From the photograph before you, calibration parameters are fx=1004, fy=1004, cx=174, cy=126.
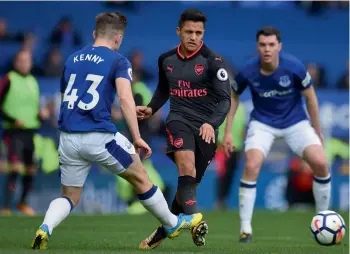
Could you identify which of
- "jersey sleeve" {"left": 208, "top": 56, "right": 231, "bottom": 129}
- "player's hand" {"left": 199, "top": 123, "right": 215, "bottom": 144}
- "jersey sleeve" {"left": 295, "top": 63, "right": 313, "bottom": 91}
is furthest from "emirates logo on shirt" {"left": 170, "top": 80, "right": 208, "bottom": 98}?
"jersey sleeve" {"left": 295, "top": 63, "right": 313, "bottom": 91}

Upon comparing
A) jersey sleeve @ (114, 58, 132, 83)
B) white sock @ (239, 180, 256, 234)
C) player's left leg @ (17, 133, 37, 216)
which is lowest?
player's left leg @ (17, 133, 37, 216)

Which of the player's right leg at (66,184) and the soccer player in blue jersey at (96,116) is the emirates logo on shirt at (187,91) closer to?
the soccer player in blue jersey at (96,116)

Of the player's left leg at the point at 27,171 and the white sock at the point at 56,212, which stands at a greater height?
the white sock at the point at 56,212

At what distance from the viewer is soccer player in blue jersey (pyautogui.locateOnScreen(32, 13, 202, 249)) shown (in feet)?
27.1

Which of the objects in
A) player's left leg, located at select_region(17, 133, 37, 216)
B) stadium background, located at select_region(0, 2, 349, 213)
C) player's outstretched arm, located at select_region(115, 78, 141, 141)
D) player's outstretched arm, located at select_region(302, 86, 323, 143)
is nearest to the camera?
player's outstretched arm, located at select_region(115, 78, 141, 141)

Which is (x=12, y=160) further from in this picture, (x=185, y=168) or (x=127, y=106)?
(x=127, y=106)

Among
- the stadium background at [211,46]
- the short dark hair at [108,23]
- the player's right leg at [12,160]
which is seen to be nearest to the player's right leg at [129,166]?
the short dark hair at [108,23]

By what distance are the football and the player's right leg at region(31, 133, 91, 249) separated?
7.93 ft

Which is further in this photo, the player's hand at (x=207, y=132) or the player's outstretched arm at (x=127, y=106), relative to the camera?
the player's hand at (x=207, y=132)

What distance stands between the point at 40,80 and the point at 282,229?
669cm

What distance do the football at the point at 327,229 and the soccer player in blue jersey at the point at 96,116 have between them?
6.45 ft

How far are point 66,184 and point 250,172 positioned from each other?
3019 millimetres

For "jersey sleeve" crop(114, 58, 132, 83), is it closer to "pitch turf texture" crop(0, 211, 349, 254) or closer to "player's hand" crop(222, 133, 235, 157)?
"pitch turf texture" crop(0, 211, 349, 254)

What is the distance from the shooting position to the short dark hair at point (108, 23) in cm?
834
